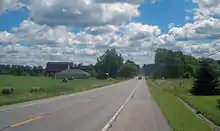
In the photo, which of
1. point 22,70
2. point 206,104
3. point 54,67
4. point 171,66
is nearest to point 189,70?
point 171,66

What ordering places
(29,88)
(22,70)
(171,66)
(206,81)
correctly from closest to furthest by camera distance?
(29,88) < (206,81) < (171,66) < (22,70)

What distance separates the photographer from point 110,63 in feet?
616

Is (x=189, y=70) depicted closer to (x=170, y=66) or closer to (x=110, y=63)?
(x=170, y=66)

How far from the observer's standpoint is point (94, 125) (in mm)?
14211

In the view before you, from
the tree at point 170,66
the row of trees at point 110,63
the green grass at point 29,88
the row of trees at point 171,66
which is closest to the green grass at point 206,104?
the green grass at point 29,88

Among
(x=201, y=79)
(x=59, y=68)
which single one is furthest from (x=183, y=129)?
(x=59, y=68)

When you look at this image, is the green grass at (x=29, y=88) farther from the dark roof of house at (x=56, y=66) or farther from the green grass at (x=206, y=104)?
the dark roof of house at (x=56, y=66)

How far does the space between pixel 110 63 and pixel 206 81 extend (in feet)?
450

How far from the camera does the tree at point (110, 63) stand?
7387 inches

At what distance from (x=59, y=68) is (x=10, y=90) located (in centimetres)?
13568

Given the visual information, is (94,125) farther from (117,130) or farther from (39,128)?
(39,128)

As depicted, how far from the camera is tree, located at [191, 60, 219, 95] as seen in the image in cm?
5106

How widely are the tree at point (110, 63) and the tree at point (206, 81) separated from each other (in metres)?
133

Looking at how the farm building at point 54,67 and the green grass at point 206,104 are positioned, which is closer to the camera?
the green grass at point 206,104
